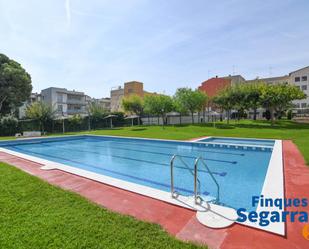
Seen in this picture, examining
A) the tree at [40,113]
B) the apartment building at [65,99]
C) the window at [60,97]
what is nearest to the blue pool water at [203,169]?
the tree at [40,113]

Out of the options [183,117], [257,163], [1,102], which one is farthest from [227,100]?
[1,102]

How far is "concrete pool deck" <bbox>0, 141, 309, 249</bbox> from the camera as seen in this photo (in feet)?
8.61

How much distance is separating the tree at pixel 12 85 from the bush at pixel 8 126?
5936 millimetres

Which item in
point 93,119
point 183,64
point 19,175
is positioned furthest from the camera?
point 93,119

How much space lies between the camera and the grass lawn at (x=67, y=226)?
2.55m

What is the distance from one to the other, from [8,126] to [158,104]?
18141 mm

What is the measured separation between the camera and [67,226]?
9.74 ft

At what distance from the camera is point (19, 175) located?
5688 mm

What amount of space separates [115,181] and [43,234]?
2557 mm

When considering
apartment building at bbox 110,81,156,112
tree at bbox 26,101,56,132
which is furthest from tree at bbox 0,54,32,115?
apartment building at bbox 110,81,156,112

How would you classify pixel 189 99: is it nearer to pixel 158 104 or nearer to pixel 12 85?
pixel 158 104

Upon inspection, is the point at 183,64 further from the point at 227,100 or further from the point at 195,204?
the point at 195,204

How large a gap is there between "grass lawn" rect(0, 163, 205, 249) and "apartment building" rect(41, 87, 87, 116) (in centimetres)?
3793

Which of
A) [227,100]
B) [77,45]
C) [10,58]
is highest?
[10,58]
